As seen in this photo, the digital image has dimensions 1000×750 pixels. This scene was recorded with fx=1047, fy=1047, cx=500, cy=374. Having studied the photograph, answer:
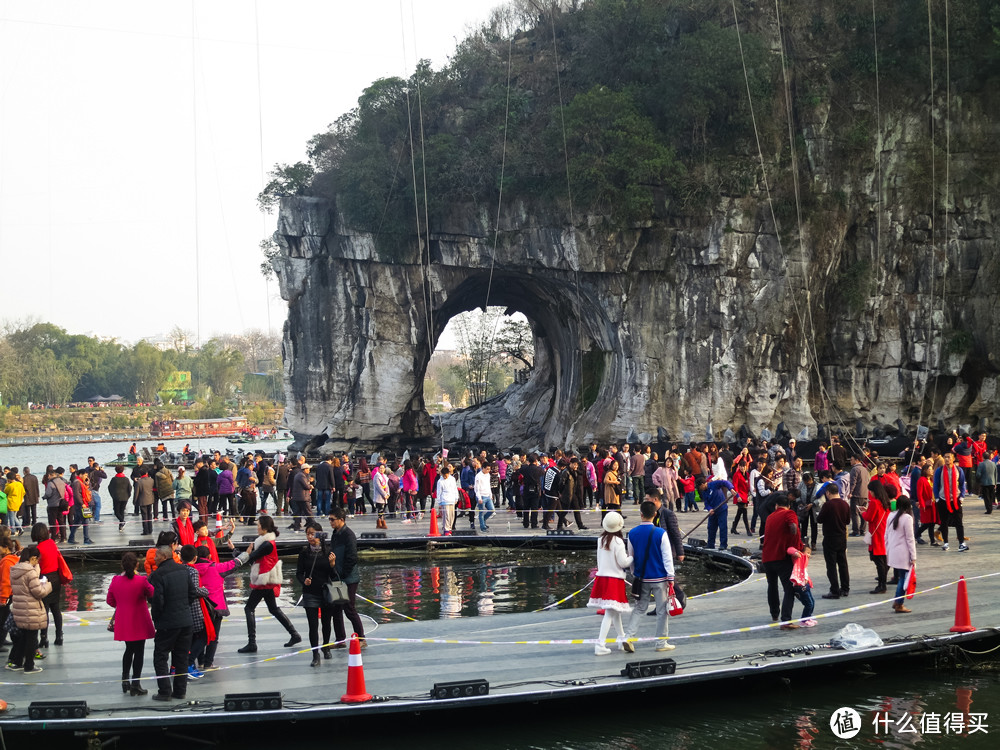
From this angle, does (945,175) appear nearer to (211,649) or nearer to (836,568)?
(836,568)

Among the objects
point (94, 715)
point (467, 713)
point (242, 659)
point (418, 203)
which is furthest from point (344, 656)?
point (418, 203)

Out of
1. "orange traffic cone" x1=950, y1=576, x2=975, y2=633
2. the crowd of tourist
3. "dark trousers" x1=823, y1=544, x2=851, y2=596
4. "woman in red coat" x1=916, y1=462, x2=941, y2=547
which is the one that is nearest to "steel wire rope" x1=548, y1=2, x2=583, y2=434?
the crowd of tourist

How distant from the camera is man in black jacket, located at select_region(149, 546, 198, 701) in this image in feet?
30.7

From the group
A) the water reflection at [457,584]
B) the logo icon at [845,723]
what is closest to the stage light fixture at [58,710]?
the water reflection at [457,584]

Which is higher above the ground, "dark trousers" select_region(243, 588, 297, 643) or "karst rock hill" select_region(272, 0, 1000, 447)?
"karst rock hill" select_region(272, 0, 1000, 447)

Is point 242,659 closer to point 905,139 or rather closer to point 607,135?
point 607,135

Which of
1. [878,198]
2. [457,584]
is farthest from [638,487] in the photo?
[878,198]

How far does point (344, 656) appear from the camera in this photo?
35.2 feet

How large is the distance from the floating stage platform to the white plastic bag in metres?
0.11

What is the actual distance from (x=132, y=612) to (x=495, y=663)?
A: 3454 mm

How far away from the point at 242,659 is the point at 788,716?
545 centimetres

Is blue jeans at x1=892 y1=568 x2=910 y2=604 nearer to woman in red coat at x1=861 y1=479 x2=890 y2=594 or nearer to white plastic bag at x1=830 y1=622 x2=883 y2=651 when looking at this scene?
woman in red coat at x1=861 y1=479 x2=890 y2=594

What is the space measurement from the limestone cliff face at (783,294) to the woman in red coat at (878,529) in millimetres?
28082

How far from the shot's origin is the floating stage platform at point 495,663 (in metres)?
9.09
